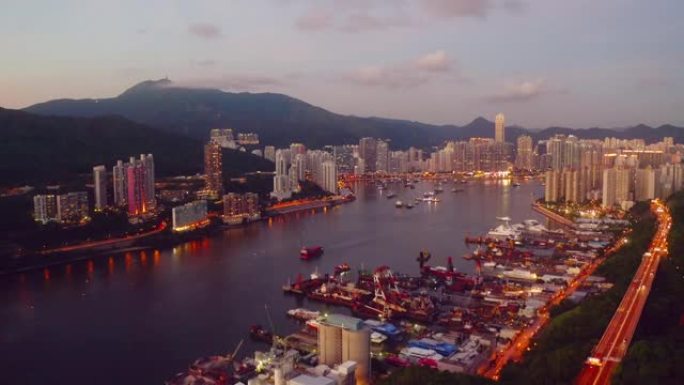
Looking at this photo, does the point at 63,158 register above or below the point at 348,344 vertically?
above

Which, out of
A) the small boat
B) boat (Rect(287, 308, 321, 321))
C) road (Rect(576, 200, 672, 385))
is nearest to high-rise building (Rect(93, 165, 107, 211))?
the small boat

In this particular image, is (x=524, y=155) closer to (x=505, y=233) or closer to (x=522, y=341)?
(x=505, y=233)

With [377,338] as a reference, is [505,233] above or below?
above

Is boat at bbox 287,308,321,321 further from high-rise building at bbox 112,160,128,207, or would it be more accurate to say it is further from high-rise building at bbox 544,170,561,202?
high-rise building at bbox 544,170,561,202

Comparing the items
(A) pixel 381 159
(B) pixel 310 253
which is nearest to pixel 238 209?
(B) pixel 310 253

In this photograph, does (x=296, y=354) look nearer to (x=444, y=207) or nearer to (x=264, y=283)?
(x=264, y=283)

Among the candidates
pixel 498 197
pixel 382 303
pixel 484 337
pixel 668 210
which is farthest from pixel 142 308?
pixel 498 197
